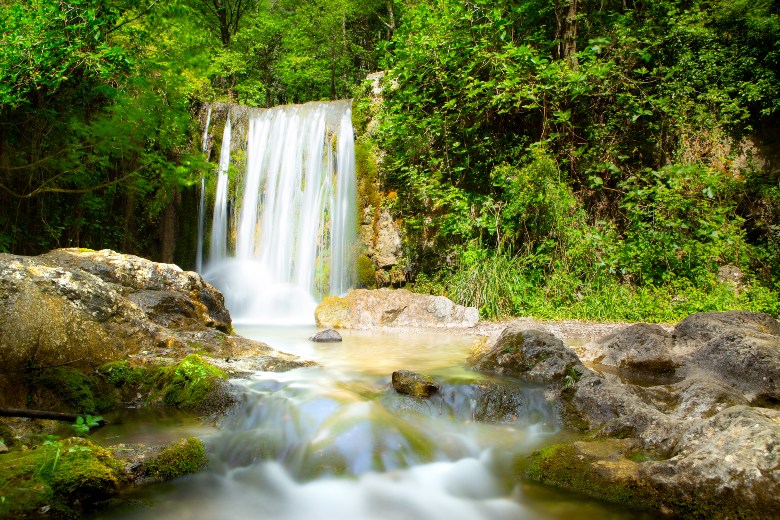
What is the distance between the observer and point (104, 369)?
3.73m

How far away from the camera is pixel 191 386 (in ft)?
12.4

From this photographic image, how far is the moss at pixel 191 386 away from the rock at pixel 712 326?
478cm

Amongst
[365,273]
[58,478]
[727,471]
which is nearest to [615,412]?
[727,471]

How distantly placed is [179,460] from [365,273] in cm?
906

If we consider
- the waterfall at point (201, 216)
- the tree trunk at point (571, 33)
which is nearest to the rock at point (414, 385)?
the tree trunk at point (571, 33)

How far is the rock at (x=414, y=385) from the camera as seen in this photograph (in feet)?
13.4

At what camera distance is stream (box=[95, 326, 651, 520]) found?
108 inches

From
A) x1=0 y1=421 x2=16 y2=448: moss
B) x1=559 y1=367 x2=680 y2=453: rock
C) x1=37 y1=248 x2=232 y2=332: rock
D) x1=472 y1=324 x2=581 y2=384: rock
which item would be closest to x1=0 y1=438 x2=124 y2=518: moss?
x1=0 y1=421 x2=16 y2=448: moss

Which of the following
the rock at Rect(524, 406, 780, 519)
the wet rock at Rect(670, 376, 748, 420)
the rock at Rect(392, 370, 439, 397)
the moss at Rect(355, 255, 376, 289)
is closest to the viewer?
the rock at Rect(524, 406, 780, 519)

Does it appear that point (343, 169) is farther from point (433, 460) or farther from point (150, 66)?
point (433, 460)

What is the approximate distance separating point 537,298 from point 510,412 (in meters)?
5.68

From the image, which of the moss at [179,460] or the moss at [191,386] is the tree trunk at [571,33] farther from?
the moss at [179,460]

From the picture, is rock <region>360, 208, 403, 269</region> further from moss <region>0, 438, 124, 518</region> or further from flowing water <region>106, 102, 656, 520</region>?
moss <region>0, 438, 124, 518</region>

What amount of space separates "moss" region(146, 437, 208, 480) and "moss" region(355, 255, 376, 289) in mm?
8751
